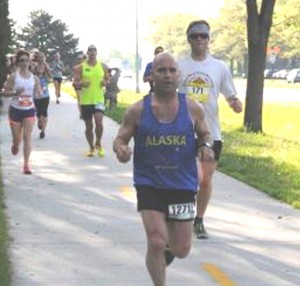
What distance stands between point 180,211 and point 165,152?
1.37 ft

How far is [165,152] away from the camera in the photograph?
4910 mm

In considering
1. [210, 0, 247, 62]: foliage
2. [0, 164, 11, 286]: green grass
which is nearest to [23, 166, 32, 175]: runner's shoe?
[0, 164, 11, 286]: green grass

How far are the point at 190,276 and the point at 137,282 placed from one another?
1.47 feet

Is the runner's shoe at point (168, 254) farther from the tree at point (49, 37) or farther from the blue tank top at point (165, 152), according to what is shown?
the tree at point (49, 37)

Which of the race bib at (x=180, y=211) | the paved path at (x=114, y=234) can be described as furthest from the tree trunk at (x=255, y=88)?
the race bib at (x=180, y=211)

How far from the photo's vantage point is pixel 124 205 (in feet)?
28.9

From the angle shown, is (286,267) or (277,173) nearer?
(286,267)

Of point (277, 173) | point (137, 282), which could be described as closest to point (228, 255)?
point (137, 282)

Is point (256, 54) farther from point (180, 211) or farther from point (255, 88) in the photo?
point (180, 211)

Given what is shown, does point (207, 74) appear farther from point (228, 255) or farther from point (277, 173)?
point (277, 173)

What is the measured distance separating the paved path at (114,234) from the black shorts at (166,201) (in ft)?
3.03

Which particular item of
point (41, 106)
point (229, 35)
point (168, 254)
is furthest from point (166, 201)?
point (229, 35)

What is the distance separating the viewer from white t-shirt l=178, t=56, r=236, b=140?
6.99 metres

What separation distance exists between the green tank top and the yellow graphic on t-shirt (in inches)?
227
